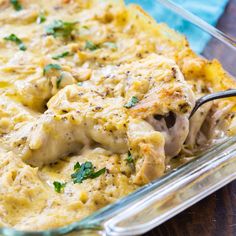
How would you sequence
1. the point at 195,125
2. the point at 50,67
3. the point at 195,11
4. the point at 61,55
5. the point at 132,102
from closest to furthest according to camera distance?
1. the point at 132,102
2. the point at 195,125
3. the point at 50,67
4. the point at 61,55
5. the point at 195,11

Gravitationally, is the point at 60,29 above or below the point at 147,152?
below

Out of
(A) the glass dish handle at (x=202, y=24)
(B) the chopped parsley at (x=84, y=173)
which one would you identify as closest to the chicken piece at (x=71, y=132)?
(B) the chopped parsley at (x=84, y=173)

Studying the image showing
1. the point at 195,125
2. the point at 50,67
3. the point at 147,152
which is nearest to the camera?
the point at 147,152

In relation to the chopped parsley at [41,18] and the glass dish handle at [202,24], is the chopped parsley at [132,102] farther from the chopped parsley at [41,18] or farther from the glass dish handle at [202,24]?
the chopped parsley at [41,18]

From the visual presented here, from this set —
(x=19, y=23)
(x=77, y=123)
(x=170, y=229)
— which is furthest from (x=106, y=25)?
(x=170, y=229)

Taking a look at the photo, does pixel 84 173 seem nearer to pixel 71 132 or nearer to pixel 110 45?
pixel 71 132

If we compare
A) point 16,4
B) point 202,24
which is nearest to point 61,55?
point 16,4

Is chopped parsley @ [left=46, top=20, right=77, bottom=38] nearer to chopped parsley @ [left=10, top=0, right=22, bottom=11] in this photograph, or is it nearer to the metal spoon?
chopped parsley @ [left=10, top=0, right=22, bottom=11]
